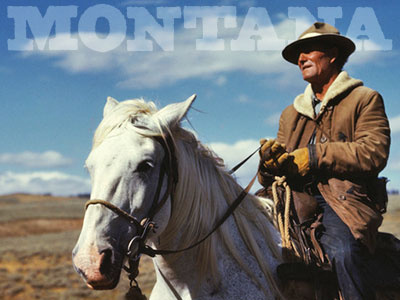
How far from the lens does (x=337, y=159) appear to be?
3.72 meters

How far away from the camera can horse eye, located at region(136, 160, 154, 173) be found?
3125mm

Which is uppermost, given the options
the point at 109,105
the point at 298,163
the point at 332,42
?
the point at 332,42

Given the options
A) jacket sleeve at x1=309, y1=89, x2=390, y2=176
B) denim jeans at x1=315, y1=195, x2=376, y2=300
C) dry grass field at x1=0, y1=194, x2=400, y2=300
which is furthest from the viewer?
dry grass field at x1=0, y1=194, x2=400, y2=300

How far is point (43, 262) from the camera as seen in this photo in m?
27.9

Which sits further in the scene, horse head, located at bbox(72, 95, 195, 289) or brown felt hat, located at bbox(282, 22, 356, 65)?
brown felt hat, located at bbox(282, 22, 356, 65)

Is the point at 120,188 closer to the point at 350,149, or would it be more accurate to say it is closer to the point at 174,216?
the point at 174,216

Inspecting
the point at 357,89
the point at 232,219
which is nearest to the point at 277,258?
the point at 232,219

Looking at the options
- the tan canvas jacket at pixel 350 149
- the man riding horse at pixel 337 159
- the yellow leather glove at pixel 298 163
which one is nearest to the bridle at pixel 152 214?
the yellow leather glove at pixel 298 163

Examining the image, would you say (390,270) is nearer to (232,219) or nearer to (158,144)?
(232,219)

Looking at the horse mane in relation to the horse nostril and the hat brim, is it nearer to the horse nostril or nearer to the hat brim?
the horse nostril

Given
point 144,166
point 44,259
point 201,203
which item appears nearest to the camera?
point 144,166

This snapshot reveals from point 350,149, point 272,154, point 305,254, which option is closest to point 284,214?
point 305,254

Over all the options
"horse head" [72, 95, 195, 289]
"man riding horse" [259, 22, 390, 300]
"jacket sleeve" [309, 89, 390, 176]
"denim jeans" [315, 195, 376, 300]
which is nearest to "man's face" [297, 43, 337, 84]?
"man riding horse" [259, 22, 390, 300]

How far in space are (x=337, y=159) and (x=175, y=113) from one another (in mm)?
1365
